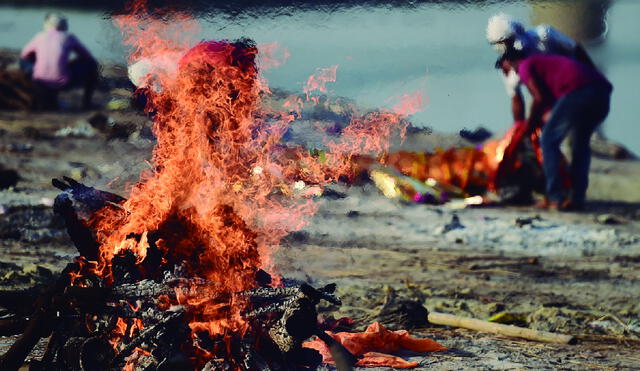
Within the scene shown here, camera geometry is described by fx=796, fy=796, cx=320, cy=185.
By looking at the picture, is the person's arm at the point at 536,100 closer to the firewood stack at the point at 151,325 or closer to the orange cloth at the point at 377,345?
the orange cloth at the point at 377,345

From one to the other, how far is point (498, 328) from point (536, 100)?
14.3ft

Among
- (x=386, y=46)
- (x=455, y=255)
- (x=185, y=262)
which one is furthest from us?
(x=455, y=255)

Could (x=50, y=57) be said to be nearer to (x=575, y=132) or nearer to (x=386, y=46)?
(x=575, y=132)

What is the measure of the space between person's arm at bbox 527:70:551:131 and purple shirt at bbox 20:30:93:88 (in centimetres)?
625

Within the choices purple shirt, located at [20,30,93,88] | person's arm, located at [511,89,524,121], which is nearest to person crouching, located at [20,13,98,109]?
purple shirt, located at [20,30,93,88]

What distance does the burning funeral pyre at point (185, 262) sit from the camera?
3.36 meters

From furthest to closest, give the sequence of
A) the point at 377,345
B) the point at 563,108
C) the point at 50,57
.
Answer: the point at 50,57 < the point at 563,108 < the point at 377,345

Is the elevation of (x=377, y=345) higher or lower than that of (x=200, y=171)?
lower

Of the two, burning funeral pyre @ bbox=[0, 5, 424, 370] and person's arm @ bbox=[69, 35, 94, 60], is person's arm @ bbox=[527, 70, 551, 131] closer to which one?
burning funeral pyre @ bbox=[0, 5, 424, 370]

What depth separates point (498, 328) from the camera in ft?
16.5

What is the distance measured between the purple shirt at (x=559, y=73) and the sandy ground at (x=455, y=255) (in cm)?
108

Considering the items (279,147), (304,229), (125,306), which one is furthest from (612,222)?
(125,306)

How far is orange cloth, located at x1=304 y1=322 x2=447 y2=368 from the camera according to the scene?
4.20m

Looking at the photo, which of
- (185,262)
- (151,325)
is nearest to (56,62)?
(185,262)
